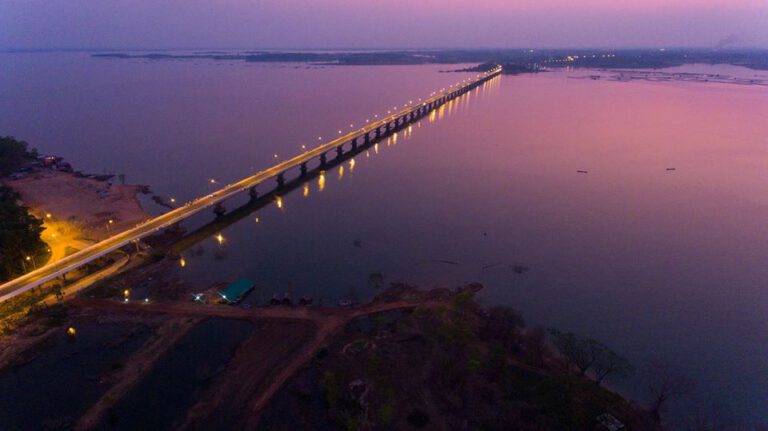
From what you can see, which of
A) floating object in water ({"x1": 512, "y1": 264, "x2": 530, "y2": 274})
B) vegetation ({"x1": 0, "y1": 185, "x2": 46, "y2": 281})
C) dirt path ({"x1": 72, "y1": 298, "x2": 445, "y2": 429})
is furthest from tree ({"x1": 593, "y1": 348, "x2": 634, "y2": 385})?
vegetation ({"x1": 0, "y1": 185, "x2": 46, "y2": 281})

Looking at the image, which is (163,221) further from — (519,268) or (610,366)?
(610,366)

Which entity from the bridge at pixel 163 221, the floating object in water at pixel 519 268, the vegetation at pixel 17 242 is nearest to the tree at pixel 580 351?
the floating object in water at pixel 519 268

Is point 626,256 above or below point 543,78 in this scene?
below

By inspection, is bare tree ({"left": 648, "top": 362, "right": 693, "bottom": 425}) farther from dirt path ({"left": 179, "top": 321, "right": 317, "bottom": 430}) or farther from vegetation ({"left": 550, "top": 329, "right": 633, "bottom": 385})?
dirt path ({"left": 179, "top": 321, "right": 317, "bottom": 430})

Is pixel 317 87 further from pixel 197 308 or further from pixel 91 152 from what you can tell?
pixel 197 308

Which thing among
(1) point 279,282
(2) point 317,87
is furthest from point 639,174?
(2) point 317,87

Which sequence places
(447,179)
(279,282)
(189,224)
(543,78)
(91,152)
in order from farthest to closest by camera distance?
(543,78)
(91,152)
(447,179)
(189,224)
(279,282)

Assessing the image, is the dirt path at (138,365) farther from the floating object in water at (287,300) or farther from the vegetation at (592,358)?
the vegetation at (592,358)
